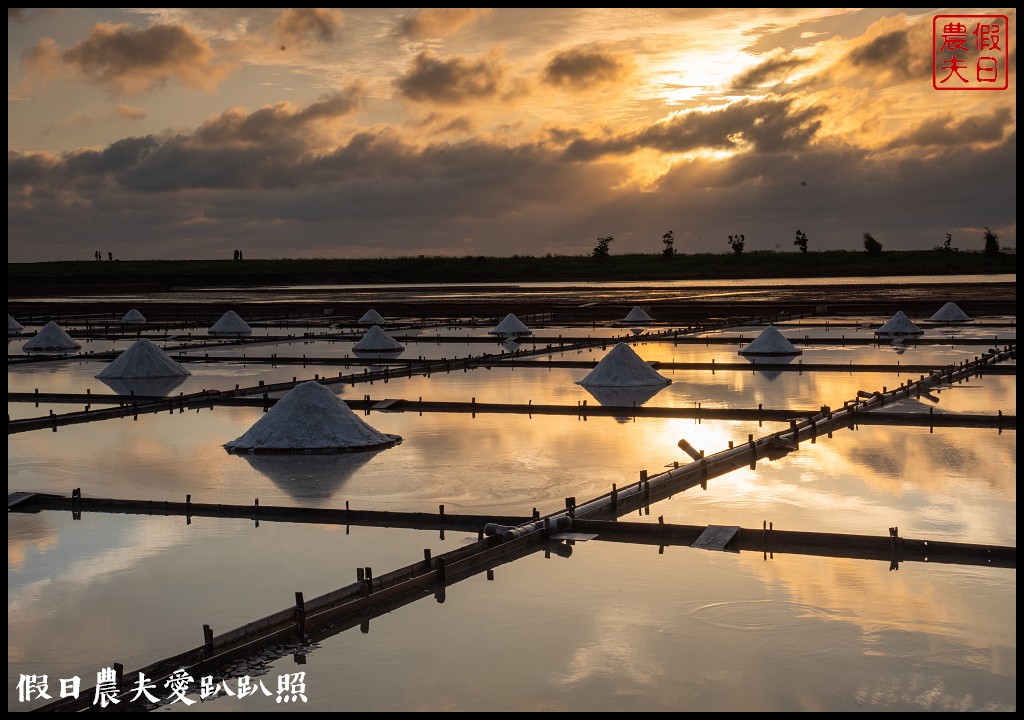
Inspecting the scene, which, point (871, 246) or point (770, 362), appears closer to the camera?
point (770, 362)

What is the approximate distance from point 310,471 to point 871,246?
93135 millimetres

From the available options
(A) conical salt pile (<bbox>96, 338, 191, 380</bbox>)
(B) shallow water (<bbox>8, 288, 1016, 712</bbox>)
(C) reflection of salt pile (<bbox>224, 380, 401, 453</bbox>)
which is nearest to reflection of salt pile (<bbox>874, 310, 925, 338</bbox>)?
(B) shallow water (<bbox>8, 288, 1016, 712</bbox>)

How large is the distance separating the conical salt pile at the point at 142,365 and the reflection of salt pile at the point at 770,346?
10.7m

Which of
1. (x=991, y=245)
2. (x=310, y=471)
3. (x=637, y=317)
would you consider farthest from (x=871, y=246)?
(x=310, y=471)

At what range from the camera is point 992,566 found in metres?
7.14

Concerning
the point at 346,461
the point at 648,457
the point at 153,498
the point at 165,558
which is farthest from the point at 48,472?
the point at 648,457

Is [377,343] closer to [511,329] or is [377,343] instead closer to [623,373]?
[511,329]

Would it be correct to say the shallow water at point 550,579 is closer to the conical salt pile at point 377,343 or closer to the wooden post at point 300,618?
the wooden post at point 300,618

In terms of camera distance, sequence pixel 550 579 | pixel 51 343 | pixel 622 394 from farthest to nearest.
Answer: pixel 51 343 < pixel 622 394 < pixel 550 579

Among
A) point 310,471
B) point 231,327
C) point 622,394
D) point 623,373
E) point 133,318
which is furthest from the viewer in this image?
point 133,318

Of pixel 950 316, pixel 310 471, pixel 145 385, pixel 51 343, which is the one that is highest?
pixel 950 316

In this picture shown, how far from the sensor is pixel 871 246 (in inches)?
3861

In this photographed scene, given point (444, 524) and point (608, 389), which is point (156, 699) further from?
point (608, 389)

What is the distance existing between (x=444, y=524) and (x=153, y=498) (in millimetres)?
2619
